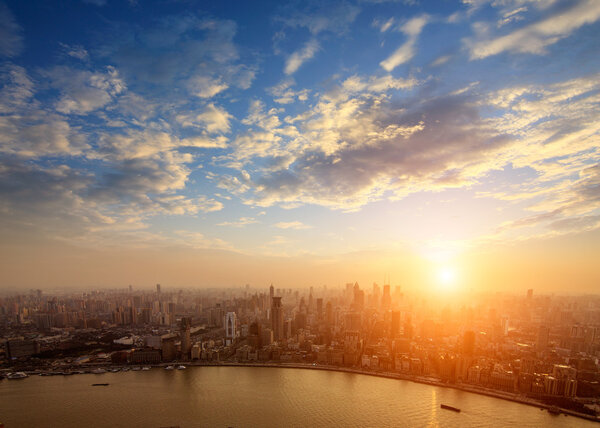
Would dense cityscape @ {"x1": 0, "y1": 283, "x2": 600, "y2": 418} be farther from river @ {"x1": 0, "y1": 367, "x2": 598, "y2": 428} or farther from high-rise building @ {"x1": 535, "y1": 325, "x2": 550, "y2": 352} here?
river @ {"x1": 0, "y1": 367, "x2": 598, "y2": 428}

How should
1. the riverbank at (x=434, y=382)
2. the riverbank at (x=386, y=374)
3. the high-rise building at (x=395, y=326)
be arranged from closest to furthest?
the riverbank at (x=434, y=382), the riverbank at (x=386, y=374), the high-rise building at (x=395, y=326)

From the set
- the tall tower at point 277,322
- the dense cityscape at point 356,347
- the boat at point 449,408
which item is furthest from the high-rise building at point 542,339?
the tall tower at point 277,322

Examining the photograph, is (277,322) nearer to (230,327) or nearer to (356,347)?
(230,327)

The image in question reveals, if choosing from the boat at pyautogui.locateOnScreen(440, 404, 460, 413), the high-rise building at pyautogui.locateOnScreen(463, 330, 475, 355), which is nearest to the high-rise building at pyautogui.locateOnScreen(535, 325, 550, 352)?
the high-rise building at pyautogui.locateOnScreen(463, 330, 475, 355)

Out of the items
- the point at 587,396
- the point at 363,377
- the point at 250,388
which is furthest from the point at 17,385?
the point at 587,396

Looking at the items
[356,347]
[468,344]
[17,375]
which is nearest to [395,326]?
[356,347]

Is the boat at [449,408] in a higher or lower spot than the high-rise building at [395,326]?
higher

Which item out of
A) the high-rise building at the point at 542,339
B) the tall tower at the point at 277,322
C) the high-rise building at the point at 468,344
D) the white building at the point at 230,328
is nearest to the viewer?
the high-rise building at the point at 468,344

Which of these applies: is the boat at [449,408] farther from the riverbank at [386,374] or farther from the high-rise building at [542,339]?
the high-rise building at [542,339]

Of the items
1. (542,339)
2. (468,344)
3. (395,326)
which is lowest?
(395,326)
